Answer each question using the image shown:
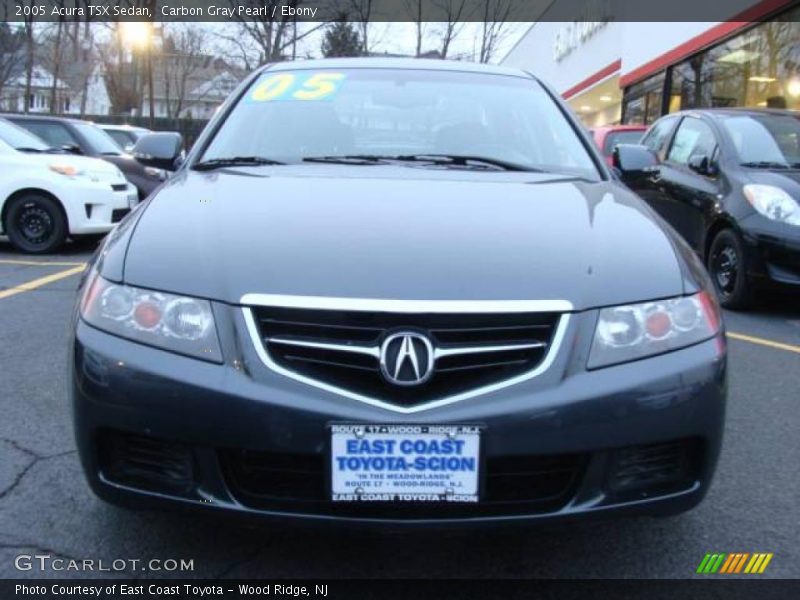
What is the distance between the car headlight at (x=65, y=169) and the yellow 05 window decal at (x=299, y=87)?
529 centimetres

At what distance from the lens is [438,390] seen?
1804 mm

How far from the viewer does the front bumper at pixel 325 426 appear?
1.76 m

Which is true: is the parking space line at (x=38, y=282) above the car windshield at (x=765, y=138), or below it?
below

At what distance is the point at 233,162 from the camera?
2.85 m

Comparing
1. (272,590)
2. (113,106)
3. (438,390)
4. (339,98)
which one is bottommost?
(272,590)

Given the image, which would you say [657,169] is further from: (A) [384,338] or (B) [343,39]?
(B) [343,39]

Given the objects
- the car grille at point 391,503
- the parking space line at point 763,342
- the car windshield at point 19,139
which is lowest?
the parking space line at point 763,342

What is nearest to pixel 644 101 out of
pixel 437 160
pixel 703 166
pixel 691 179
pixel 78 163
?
pixel 691 179

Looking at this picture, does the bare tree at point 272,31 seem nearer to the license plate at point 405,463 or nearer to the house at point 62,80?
the house at point 62,80

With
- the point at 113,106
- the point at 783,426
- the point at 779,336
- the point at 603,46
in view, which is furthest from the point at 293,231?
the point at 113,106

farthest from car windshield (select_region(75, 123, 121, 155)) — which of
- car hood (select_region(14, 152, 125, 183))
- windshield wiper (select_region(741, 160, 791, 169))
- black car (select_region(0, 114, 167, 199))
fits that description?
windshield wiper (select_region(741, 160, 791, 169))

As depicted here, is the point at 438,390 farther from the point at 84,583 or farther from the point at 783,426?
the point at 783,426

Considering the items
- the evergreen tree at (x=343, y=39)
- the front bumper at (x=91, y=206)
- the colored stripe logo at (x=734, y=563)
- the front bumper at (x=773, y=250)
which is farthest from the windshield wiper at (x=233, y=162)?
the evergreen tree at (x=343, y=39)

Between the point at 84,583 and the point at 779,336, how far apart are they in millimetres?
4470
